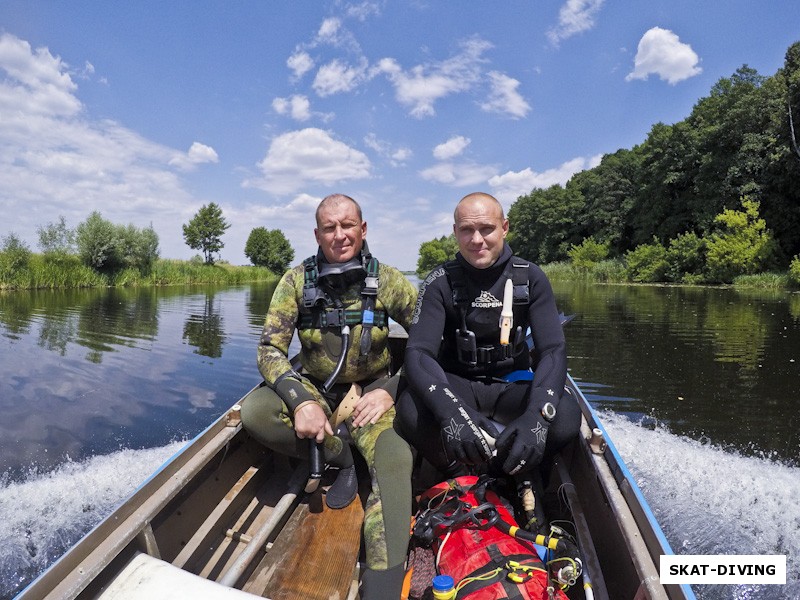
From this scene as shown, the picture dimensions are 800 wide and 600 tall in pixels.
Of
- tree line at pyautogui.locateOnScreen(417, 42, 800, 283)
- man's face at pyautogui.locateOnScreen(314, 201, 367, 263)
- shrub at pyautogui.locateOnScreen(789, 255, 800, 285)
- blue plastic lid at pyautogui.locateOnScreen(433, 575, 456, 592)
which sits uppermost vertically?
tree line at pyautogui.locateOnScreen(417, 42, 800, 283)

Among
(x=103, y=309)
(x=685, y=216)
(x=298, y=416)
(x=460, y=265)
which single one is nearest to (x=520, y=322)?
(x=460, y=265)

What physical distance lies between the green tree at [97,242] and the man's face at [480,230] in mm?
40539

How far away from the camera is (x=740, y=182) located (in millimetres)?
37469

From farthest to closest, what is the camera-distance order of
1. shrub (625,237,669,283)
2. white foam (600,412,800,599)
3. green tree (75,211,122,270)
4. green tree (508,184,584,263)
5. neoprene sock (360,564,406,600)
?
green tree (508,184,584,263)
shrub (625,237,669,283)
green tree (75,211,122,270)
white foam (600,412,800,599)
neoprene sock (360,564,406,600)

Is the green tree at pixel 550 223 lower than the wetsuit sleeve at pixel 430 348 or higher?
higher

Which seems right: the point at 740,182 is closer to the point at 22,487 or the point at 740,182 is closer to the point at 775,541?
the point at 775,541

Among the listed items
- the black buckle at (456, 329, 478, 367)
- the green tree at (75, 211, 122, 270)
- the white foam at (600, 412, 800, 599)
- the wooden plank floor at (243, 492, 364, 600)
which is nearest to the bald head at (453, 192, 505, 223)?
the black buckle at (456, 329, 478, 367)

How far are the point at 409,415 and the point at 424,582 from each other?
2.73 ft

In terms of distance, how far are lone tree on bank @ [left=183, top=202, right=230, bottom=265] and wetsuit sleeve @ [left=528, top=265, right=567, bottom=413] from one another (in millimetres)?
70226

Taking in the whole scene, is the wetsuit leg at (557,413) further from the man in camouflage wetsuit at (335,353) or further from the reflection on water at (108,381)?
the reflection on water at (108,381)

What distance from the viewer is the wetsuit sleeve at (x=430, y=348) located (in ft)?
8.56

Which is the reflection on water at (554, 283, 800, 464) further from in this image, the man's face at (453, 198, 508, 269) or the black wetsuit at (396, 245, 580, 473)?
the man's face at (453, 198, 508, 269)

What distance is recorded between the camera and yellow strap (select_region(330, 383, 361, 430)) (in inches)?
120

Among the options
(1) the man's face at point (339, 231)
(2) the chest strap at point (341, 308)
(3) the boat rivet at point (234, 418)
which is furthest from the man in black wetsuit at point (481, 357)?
(3) the boat rivet at point (234, 418)
